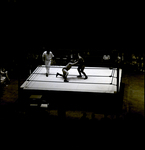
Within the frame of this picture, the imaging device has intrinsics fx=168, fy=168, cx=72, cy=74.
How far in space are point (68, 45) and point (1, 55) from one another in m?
3.34

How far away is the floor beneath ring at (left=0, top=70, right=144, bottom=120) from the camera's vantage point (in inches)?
200

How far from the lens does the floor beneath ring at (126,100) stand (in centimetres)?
508

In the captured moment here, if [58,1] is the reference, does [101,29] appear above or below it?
below

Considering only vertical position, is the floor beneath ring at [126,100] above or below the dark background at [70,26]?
below

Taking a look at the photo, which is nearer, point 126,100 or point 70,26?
point 126,100

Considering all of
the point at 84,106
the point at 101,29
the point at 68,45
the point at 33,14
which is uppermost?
→ the point at 33,14

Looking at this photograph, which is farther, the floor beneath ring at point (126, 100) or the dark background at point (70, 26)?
the dark background at point (70, 26)

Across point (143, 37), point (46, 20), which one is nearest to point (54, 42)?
point (46, 20)

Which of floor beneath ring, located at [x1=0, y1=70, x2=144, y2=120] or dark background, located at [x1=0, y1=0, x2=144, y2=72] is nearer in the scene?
floor beneath ring, located at [x1=0, y1=70, x2=144, y2=120]

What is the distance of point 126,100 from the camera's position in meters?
6.18

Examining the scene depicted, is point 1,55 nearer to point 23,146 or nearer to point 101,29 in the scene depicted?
point 101,29

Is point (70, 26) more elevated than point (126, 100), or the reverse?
point (70, 26)

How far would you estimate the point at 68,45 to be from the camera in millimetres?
8391

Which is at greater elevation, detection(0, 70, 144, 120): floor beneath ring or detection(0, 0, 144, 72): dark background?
detection(0, 0, 144, 72): dark background
